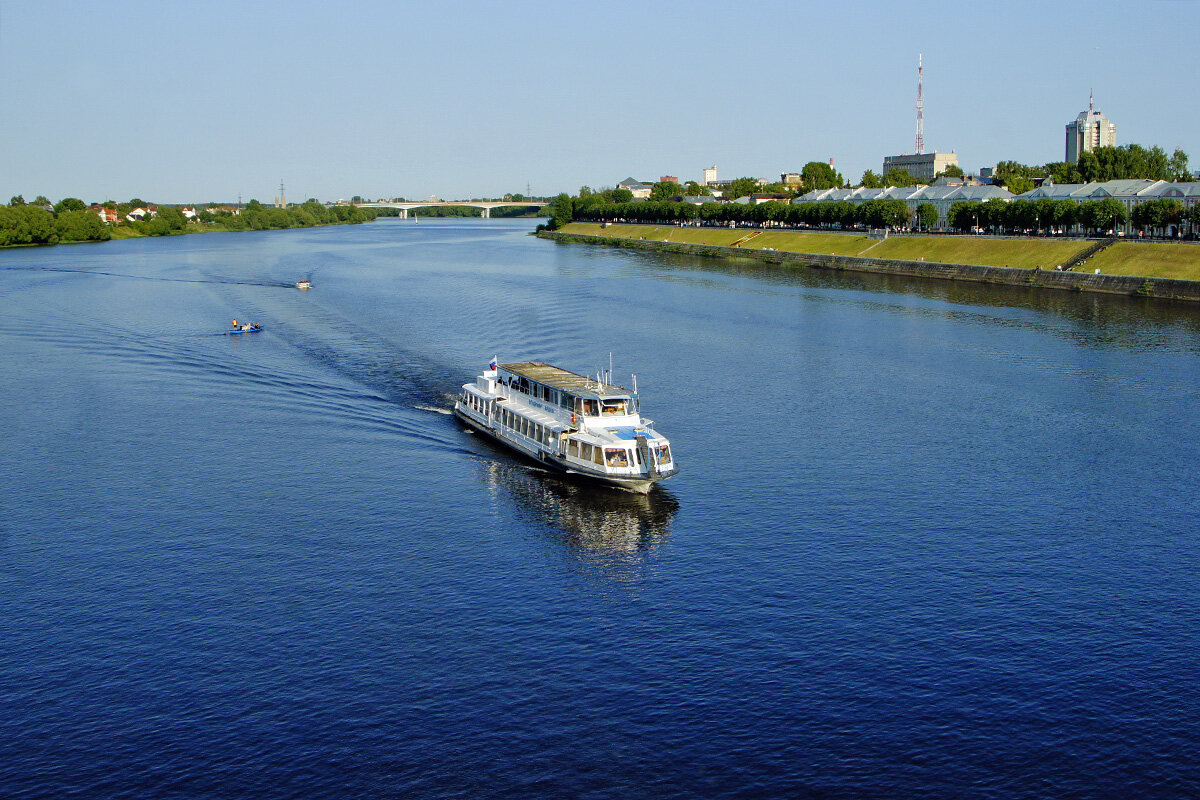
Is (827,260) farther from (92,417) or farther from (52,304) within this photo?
(92,417)

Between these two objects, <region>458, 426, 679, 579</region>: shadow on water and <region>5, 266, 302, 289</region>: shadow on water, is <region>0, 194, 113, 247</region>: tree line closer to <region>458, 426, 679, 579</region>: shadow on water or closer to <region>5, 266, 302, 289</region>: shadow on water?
<region>5, 266, 302, 289</region>: shadow on water

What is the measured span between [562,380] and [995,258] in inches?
3299

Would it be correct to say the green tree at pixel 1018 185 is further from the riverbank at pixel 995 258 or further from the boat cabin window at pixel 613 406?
the boat cabin window at pixel 613 406

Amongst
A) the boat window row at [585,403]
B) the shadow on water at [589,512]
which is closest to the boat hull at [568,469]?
the shadow on water at [589,512]

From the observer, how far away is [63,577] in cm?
3394

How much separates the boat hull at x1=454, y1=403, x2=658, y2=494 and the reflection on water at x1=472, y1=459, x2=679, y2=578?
15.9 inches

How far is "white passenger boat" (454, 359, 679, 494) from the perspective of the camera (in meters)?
42.0

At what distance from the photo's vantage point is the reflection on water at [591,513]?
3681cm

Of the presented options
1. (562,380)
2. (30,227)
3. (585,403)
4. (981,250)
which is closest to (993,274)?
(981,250)

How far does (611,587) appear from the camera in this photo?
33.8 m

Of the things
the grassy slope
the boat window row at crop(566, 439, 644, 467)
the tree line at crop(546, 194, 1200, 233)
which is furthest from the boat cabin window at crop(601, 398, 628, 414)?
the tree line at crop(546, 194, 1200, 233)

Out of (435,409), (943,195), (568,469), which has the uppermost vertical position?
(943,195)

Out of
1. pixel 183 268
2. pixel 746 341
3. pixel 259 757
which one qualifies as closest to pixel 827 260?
pixel 746 341

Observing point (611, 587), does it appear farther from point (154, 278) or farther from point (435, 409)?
point (154, 278)
